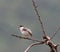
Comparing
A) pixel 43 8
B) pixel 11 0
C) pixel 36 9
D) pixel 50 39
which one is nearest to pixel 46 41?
pixel 50 39

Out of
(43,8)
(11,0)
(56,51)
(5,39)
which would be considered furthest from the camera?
(11,0)

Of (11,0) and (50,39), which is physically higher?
(50,39)

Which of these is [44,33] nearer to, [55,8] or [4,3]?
[55,8]

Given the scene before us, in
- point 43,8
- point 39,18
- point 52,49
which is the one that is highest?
point 39,18

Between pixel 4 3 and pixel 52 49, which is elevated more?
pixel 52 49

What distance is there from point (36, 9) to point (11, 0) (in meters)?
61.0

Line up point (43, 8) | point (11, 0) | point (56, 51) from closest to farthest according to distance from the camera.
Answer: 1. point (56, 51)
2. point (43, 8)
3. point (11, 0)

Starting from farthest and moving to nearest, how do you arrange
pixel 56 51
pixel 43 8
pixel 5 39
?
pixel 43 8 < pixel 5 39 < pixel 56 51

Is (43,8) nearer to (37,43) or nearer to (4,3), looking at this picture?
(4,3)

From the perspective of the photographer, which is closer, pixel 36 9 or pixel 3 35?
pixel 36 9

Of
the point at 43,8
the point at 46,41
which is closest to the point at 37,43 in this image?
the point at 46,41

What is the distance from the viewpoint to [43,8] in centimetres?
5869

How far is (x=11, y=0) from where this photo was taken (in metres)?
63.5

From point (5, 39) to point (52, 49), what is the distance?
49.8 metres
